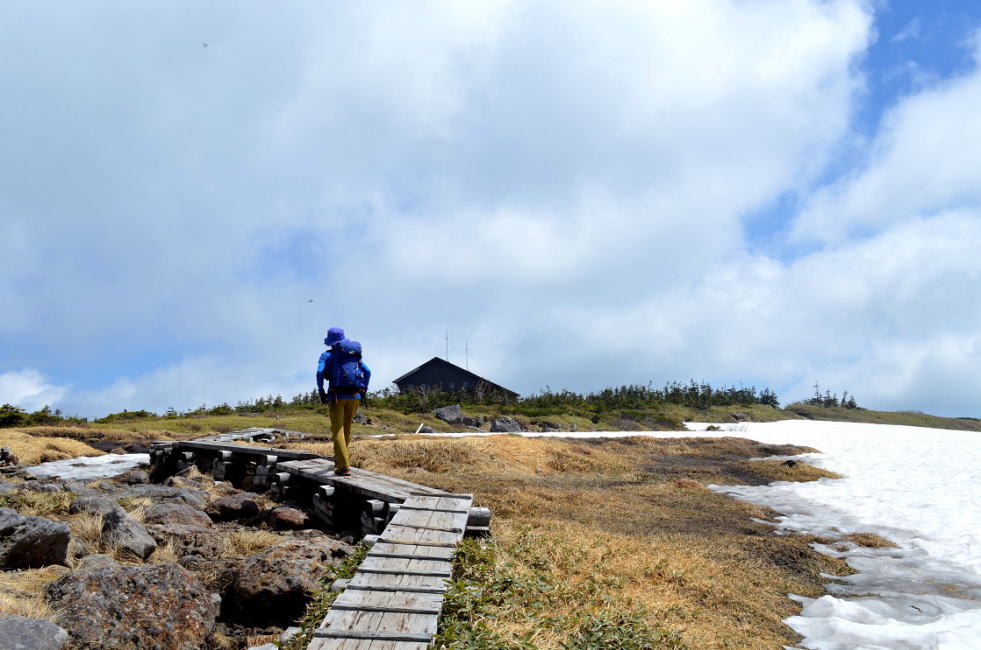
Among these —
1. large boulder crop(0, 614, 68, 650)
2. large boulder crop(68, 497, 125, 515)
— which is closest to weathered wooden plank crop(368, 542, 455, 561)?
large boulder crop(0, 614, 68, 650)

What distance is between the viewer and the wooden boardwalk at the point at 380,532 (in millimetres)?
5008

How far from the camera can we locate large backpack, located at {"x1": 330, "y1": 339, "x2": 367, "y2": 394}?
36.6 ft

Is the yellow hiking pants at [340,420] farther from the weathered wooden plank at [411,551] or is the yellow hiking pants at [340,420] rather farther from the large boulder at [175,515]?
the weathered wooden plank at [411,551]

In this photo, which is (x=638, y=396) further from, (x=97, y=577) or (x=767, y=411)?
(x=97, y=577)

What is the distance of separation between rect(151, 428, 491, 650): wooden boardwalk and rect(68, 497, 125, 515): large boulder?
330 cm

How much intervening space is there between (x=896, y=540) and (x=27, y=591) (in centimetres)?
1269

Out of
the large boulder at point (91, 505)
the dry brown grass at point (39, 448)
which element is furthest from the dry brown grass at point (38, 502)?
the dry brown grass at point (39, 448)

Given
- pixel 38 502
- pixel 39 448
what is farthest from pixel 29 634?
pixel 39 448

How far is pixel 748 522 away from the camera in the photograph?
11.8 meters

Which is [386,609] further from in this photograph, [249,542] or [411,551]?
[249,542]

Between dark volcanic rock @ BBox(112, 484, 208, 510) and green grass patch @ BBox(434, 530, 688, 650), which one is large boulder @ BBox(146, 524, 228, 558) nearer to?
dark volcanic rock @ BBox(112, 484, 208, 510)

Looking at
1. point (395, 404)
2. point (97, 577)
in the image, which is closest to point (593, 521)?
point (97, 577)

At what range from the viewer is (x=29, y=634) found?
4738 millimetres

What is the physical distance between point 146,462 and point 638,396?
41413 mm
